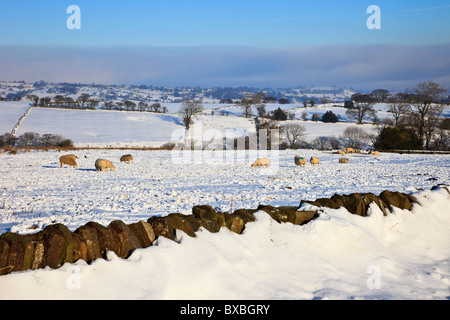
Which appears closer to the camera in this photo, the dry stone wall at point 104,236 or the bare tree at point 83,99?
the dry stone wall at point 104,236

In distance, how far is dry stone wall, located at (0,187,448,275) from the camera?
3.94 m

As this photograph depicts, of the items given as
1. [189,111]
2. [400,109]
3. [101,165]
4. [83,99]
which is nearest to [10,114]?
[83,99]

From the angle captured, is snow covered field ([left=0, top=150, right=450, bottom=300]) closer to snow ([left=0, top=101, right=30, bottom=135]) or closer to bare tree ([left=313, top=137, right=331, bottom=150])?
bare tree ([left=313, top=137, right=331, bottom=150])

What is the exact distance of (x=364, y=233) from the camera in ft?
19.9

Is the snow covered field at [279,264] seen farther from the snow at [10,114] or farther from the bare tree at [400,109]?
the snow at [10,114]

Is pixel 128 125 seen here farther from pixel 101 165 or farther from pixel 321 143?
pixel 101 165

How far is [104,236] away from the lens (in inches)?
178

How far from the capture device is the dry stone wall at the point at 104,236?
394 cm

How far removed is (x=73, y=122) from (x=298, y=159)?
264ft


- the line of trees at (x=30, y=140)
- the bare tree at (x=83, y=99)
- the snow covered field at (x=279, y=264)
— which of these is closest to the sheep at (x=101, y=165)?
the snow covered field at (x=279, y=264)

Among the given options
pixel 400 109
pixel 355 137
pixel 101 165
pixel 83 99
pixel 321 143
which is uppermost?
pixel 83 99

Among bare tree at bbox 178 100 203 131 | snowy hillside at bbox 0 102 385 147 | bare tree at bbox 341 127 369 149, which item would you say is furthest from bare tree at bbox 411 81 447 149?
bare tree at bbox 178 100 203 131
